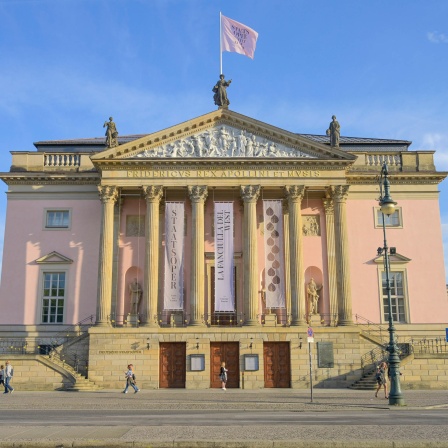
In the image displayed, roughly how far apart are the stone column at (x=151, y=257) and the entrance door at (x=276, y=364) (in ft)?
24.0

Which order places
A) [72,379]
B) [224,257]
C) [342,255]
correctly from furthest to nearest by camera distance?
1. [342,255]
2. [224,257]
3. [72,379]

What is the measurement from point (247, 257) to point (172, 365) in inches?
326

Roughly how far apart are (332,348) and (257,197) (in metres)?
10.8

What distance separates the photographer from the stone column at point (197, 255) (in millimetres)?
38125

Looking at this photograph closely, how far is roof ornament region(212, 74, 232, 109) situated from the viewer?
4109 cm

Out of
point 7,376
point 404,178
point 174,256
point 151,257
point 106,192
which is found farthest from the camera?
point 404,178

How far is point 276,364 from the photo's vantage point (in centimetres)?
3741

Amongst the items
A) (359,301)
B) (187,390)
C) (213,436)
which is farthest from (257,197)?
(213,436)

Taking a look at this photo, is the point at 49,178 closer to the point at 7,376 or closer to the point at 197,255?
the point at 197,255

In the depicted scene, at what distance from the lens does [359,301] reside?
4122cm

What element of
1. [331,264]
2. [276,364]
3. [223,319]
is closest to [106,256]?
[223,319]

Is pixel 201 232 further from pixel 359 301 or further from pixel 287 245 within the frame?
pixel 359 301

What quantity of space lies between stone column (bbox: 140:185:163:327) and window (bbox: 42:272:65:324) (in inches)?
229

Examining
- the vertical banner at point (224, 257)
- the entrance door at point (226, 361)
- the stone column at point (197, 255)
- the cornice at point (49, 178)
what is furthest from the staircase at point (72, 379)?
the cornice at point (49, 178)
